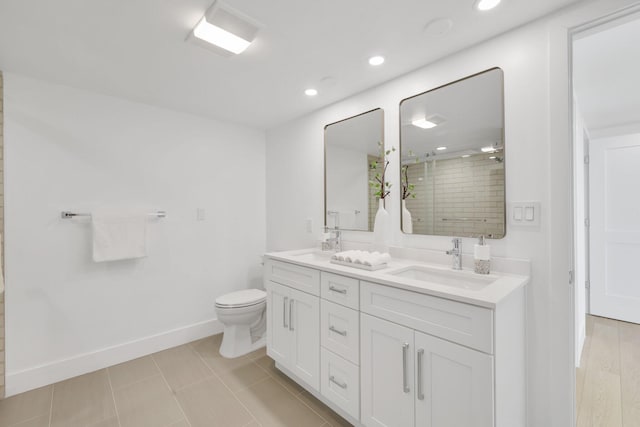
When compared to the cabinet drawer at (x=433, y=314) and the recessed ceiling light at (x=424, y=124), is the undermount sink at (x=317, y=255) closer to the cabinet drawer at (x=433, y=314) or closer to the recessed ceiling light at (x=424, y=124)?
the cabinet drawer at (x=433, y=314)

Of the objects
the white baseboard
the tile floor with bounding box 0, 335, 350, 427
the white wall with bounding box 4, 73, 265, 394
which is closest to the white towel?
the white wall with bounding box 4, 73, 265, 394

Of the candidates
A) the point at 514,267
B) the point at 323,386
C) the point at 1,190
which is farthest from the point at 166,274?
the point at 514,267

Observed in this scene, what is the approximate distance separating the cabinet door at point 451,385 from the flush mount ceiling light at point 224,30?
1.73m

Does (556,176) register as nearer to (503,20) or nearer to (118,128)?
(503,20)

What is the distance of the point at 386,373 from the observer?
1.40 m

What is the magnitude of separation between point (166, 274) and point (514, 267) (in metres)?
2.71

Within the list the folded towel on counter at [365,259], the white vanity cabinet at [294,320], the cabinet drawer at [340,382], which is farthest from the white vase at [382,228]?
the cabinet drawer at [340,382]

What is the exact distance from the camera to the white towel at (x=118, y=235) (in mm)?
2199

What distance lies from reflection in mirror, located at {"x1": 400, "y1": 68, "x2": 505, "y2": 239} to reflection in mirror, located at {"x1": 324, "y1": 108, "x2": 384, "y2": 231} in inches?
10.9

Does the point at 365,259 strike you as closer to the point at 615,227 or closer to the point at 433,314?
the point at 433,314

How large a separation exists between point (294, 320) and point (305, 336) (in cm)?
14

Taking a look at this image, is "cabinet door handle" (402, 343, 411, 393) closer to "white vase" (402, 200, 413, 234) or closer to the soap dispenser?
the soap dispenser

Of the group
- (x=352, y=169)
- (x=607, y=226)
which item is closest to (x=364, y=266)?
(x=352, y=169)

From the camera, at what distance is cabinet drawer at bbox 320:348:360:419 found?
5.08ft
